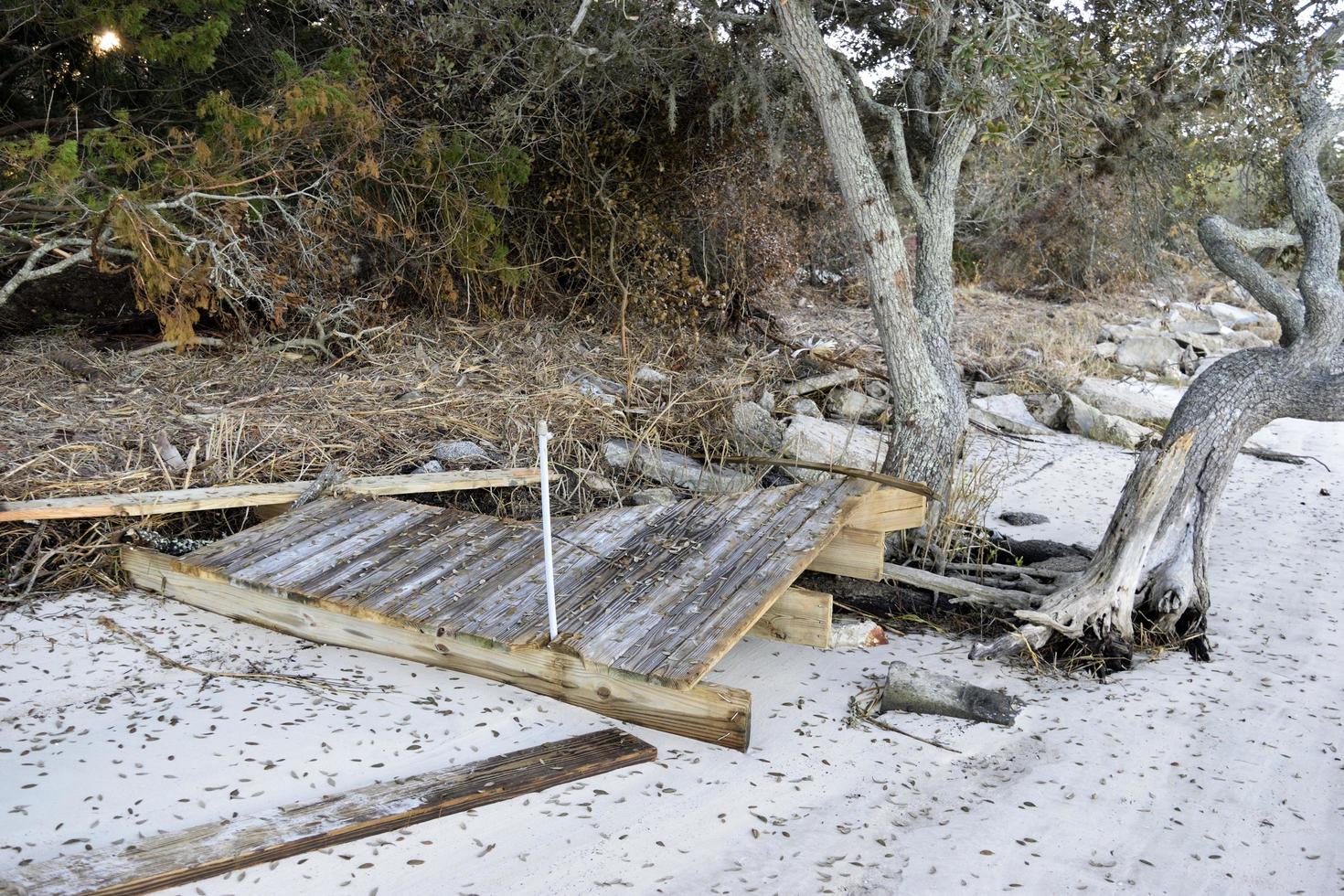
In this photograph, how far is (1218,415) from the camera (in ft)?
17.7

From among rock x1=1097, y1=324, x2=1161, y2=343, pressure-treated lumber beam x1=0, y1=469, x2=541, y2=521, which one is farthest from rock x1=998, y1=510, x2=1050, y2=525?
rock x1=1097, y1=324, x2=1161, y2=343

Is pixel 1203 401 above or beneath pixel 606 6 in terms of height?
beneath

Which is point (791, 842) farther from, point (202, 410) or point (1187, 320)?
point (1187, 320)

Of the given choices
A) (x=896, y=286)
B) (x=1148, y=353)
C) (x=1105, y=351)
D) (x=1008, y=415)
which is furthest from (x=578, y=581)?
→ (x=1148, y=353)

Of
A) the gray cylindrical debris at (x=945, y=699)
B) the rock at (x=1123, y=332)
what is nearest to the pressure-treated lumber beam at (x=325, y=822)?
the gray cylindrical debris at (x=945, y=699)

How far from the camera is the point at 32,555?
5.07 meters

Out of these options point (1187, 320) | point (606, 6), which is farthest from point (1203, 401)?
point (1187, 320)

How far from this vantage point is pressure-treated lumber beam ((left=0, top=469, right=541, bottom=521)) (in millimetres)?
4973

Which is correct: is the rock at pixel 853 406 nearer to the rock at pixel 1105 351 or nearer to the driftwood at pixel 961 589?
the driftwood at pixel 961 589

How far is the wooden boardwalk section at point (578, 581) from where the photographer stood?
4.04 m

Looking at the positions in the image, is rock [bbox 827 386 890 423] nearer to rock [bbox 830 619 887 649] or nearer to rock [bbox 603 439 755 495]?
rock [bbox 603 439 755 495]

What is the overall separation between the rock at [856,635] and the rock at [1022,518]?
211cm

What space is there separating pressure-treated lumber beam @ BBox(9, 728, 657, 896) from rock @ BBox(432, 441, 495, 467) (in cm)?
271

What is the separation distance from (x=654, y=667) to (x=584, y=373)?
4504mm
